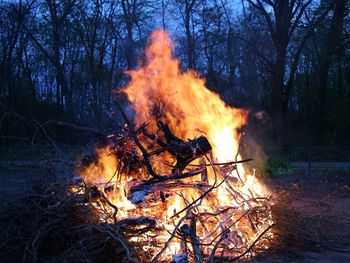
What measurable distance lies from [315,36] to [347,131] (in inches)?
206

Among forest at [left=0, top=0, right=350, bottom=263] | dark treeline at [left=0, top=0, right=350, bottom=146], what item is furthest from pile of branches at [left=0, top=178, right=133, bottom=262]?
dark treeline at [left=0, top=0, right=350, bottom=146]

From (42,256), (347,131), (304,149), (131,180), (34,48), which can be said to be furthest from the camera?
(34,48)

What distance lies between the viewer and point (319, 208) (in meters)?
6.98

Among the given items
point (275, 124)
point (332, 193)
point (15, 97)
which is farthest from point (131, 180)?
point (15, 97)

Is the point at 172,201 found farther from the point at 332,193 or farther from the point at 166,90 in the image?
the point at 332,193

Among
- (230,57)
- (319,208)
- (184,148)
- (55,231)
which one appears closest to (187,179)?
(184,148)

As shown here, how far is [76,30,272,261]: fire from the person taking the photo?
4.66m

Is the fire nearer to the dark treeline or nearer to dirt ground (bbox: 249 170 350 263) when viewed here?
dirt ground (bbox: 249 170 350 263)

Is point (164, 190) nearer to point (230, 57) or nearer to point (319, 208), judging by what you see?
point (319, 208)

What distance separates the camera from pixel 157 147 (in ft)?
19.6

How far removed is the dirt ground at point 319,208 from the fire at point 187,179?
565mm

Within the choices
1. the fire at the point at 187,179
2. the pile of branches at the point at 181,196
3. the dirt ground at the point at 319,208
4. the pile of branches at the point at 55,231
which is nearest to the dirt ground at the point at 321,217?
the dirt ground at the point at 319,208

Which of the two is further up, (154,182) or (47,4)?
(47,4)

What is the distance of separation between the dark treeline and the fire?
802 cm
